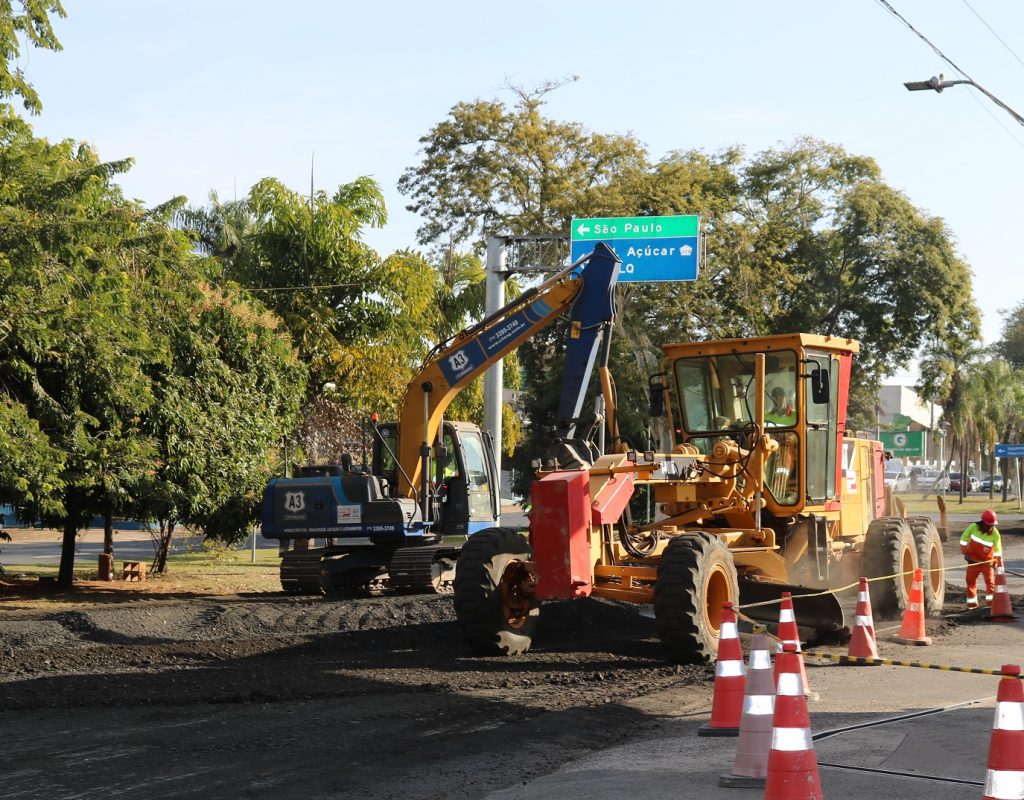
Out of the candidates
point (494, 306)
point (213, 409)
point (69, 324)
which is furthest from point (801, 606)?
point (494, 306)

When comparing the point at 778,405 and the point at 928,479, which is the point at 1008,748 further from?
the point at 928,479

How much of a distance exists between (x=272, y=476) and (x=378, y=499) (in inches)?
138

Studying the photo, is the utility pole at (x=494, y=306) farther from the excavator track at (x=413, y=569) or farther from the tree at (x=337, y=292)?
the excavator track at (x=413, y=569)

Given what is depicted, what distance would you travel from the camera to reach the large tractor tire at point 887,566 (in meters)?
15.1

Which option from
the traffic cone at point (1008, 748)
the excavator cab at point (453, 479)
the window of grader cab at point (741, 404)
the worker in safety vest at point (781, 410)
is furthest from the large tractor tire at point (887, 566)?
the traffic cone at point (1008, 748)

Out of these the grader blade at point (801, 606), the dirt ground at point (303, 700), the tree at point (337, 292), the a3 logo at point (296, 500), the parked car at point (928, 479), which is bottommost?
the dirt ground at point (303, 700)

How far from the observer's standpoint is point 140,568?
22734mm

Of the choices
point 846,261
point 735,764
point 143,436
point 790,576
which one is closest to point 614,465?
point 790,576

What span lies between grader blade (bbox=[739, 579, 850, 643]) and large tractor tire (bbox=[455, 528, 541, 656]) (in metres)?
2.14

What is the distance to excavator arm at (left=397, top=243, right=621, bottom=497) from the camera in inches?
675

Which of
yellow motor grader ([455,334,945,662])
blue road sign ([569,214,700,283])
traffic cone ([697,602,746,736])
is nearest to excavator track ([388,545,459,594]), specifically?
yellow motor grader ([455,334,945,662])

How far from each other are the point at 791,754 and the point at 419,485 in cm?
1320

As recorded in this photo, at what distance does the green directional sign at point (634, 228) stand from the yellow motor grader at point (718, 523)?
925cm

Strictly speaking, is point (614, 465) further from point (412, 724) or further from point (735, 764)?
point (735, 764)
